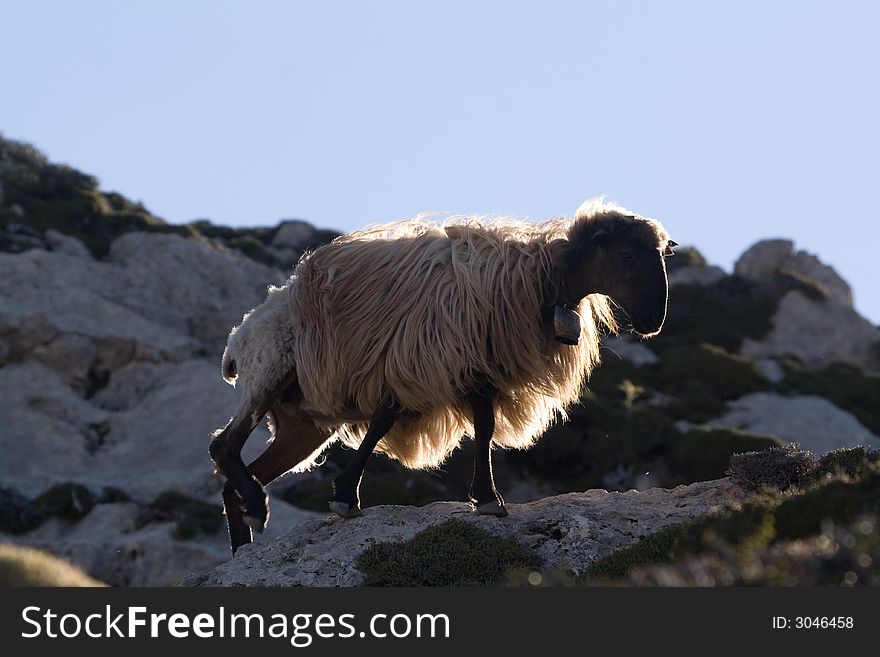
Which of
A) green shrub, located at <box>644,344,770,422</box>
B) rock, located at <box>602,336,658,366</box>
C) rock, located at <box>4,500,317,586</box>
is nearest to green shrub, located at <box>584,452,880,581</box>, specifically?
rock, located at <box>4,500,317,586</box>

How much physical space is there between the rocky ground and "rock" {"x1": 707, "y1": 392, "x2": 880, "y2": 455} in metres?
0.08

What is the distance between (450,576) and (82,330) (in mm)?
19954

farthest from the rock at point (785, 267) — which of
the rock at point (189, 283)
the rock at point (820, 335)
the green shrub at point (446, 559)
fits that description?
the green shrub at point (446, 559)

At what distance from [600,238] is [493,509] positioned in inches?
96.7

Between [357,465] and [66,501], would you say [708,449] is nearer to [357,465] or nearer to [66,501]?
[66,501]

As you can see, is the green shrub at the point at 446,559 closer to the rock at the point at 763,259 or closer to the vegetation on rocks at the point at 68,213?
the vegetation on rocks at the point at 68,213

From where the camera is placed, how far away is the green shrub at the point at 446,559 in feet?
29.8

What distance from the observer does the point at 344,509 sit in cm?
1050

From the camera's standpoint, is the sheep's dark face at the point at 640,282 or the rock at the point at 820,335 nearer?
the sheep's dark face at the point at 640,282

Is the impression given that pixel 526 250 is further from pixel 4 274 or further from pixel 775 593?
pixel 4 274

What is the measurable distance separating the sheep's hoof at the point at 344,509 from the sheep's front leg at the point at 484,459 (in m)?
1.05

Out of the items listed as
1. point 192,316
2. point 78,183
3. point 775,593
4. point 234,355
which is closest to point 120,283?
point 192,316

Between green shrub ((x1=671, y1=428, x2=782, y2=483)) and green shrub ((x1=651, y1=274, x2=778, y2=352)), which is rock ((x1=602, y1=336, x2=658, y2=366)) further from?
green shrub ((x1=671, y1=428, x2=782, y2=483))

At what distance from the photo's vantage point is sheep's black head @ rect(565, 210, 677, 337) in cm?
1008
